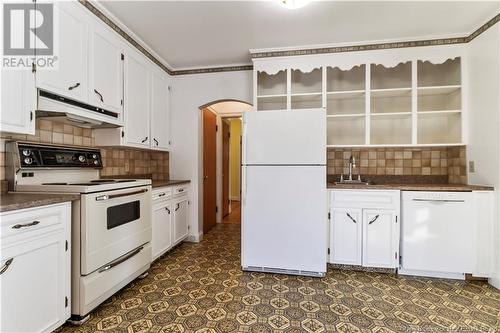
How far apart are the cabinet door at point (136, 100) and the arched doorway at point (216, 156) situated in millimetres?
916

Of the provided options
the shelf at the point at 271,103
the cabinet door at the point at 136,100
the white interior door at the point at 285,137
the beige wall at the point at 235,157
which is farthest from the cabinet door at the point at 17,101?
the beige wall at the point at 235,157

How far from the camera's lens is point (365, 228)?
263 centimetres

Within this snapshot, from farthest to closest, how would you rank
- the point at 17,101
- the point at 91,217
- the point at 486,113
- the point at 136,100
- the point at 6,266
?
the point at 136,100 < the point at 486,113 < the point at 91,217 < the point at 17,101 < the point at 6,266

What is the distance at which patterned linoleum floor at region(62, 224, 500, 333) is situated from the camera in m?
1.77

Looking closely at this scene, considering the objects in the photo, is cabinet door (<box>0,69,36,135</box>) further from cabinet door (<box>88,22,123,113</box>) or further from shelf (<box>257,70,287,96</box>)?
shelf (<box>257,70,287,96</box>)

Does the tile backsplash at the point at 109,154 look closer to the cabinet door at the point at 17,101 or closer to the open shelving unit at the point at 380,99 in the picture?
the cabinet door at the point at 17,101

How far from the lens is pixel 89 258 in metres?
1.79

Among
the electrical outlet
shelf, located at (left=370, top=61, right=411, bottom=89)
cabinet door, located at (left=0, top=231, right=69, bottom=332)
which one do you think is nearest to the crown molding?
shelf, located at (left=370, top=61, right=411, bottom=89)

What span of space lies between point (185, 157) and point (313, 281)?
2388 mm

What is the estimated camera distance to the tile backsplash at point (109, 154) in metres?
2.06

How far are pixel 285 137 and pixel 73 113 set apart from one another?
187 centimetres

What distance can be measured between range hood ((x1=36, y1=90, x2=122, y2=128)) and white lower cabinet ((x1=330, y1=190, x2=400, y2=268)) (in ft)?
7.88

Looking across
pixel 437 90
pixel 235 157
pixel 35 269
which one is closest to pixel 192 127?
pixel 35 269

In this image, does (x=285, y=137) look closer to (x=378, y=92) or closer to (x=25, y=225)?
(x=378, y=92)
